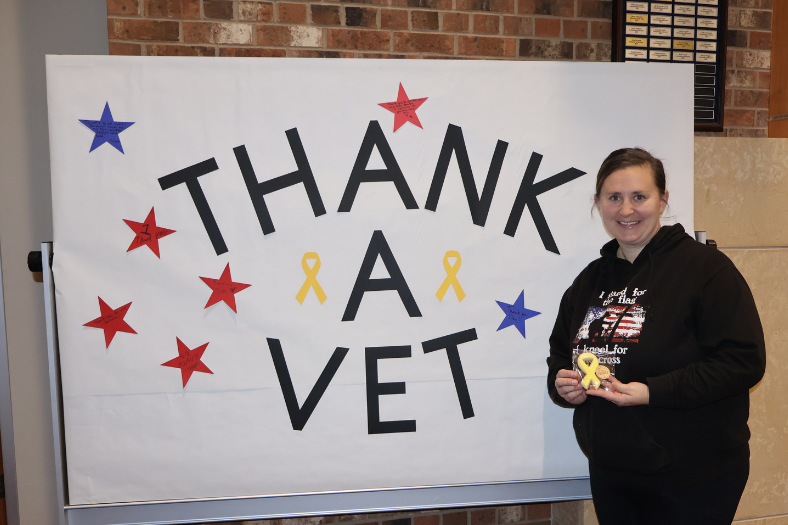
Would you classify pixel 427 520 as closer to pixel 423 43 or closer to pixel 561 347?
pixel 561 347

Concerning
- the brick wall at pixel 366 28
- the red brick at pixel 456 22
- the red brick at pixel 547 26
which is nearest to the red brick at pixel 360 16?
the brick wall at pixel 366 28

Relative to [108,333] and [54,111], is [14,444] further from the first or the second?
[54,111]

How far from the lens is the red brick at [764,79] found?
2.17m

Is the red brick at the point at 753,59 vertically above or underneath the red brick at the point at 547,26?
underneath

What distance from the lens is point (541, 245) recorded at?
1522 millimetres

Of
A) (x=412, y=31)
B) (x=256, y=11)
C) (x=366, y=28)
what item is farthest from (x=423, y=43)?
(x=256, y=11)

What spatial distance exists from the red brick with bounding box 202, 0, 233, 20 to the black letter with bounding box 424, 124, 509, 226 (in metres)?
0.89

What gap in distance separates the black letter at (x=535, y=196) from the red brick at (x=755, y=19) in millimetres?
1252

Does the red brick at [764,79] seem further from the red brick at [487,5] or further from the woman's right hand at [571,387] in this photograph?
the woman's right hand at [571,387]

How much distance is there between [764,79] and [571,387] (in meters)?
1.75

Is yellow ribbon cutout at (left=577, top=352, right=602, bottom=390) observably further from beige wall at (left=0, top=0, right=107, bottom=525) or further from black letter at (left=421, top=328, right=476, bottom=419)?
beige wall at (left=0, top=0, right=107, bottom=525)

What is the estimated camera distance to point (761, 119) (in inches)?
85.4

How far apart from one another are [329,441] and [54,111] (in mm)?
1103

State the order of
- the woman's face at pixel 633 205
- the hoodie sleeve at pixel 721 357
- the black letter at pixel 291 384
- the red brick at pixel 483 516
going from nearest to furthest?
the hoodie sleeve at pixel 721 357, the woman's face at pixel 633 205, the black letter at pixel 291 384, the red brick at pixel 483 516
